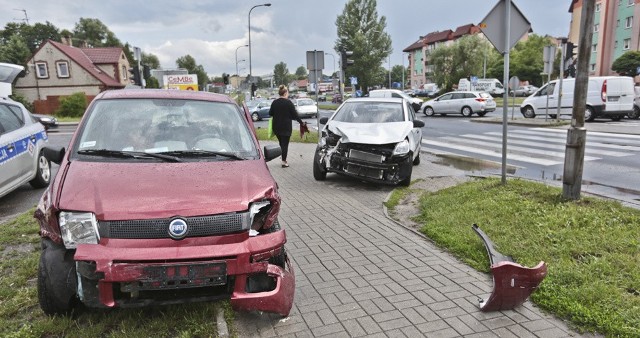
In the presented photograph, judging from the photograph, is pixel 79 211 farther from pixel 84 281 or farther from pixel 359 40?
pixel 359 40

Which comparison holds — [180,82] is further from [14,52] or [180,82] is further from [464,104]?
[14,52]

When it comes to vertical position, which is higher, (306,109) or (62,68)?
(62,68)

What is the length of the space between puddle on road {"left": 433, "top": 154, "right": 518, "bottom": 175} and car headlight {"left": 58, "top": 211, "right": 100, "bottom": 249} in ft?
29.6

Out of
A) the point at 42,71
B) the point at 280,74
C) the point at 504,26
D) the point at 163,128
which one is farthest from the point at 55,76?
the point at 280,74

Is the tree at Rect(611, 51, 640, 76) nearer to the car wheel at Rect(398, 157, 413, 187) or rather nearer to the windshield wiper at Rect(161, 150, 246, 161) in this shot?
the car wheel at Rect(398, 157, 413, 187)

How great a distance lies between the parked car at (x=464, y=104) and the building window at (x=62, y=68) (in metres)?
36.7

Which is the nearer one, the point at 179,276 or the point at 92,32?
the point at 179,276

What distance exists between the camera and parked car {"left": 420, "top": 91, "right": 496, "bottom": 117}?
27.0m

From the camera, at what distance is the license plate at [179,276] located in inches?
110

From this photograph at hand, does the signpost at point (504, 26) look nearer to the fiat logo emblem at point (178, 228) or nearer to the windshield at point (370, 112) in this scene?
the windshield at point (370, 112)

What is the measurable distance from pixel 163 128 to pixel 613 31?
214ft

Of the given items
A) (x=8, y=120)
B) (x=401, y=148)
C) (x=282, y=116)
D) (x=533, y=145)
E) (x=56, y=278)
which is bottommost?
(x=533, y=145)

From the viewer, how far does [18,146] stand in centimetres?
752

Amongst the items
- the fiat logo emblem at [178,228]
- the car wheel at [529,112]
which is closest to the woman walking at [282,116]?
the fiat logo emblem at [178,228]
